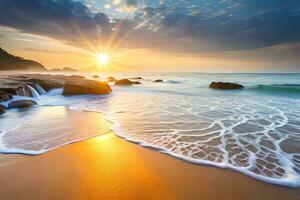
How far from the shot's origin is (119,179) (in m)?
3.14

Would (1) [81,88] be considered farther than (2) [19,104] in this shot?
Yes

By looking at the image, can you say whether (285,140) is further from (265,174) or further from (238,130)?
(265,174)

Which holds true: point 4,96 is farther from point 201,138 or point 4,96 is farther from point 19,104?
point 201,138

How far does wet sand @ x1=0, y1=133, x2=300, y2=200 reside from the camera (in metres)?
2.75

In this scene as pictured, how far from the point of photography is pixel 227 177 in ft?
10.6

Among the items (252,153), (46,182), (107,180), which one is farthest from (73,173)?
(252,153)

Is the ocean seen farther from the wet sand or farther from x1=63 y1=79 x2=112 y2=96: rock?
x1=63 y1=79 x2=112 y2=96: rock

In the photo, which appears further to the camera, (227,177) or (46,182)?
(227,177)

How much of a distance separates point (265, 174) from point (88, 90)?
15.0 meters

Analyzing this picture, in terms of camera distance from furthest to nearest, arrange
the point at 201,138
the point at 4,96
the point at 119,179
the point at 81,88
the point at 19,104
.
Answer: the point at 81,88 < the point at 4,96 < the point at 19,104 < the point at 201,138 < the point at 119,179

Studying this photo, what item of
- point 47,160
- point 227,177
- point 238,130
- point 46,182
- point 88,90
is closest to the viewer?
point 46,182

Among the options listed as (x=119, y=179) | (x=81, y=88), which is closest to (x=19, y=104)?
(x=81, y=88)

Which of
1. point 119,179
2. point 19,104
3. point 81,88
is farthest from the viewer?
point 81,88

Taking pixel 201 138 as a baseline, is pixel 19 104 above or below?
above
